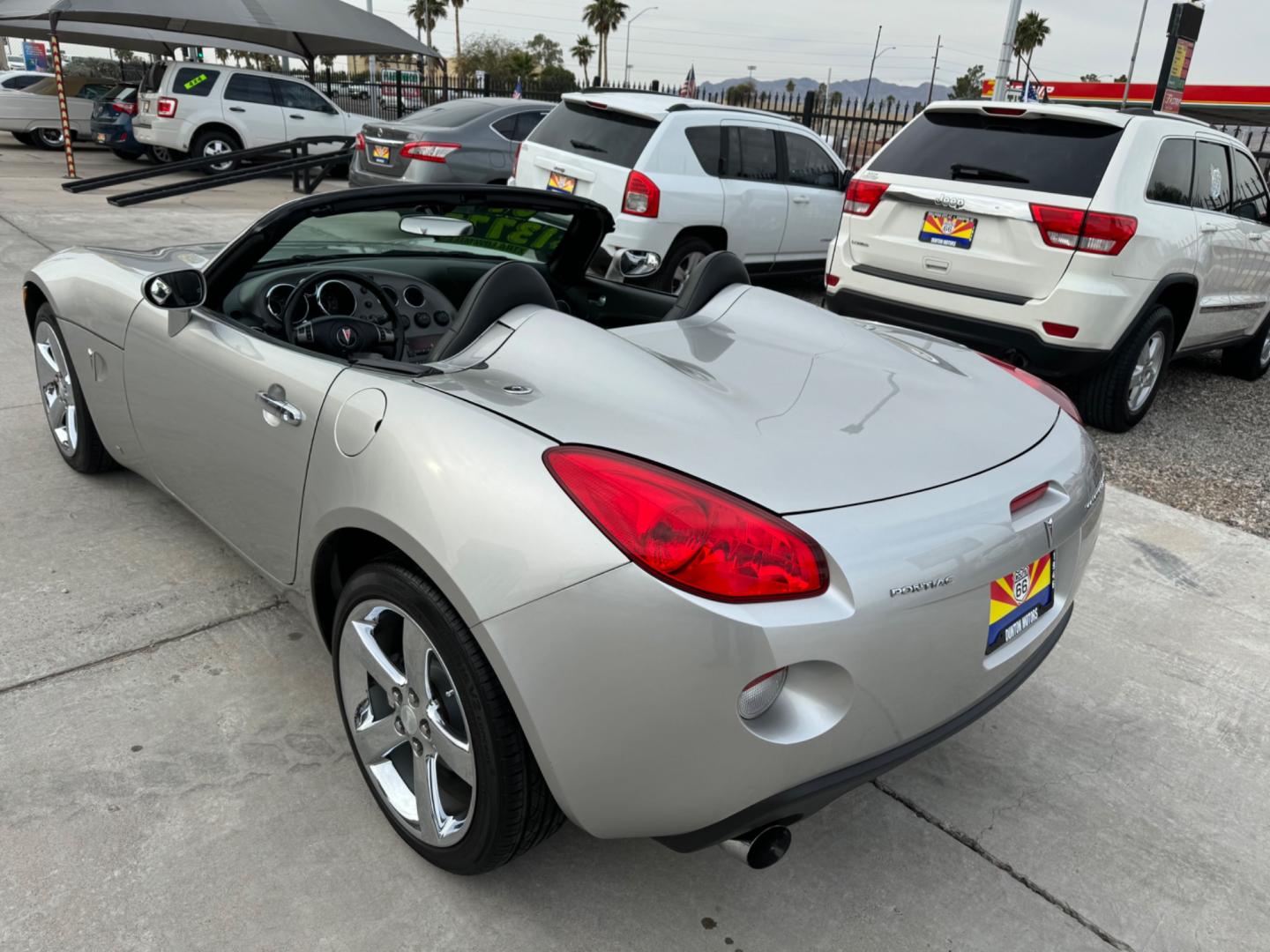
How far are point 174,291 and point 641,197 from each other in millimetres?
4885

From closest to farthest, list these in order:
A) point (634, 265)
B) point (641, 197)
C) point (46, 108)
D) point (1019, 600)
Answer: point (1019, 600), point (634, 265), point (641, 197), point (46, 108)

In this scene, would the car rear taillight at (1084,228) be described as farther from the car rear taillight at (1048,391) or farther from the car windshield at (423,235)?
the car windshield at (423,235)

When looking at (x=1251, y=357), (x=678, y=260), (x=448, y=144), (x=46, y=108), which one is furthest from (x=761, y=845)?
(x=46, y=108)

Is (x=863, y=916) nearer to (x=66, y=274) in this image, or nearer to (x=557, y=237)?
(x=557, y=237)

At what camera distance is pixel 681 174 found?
716cm

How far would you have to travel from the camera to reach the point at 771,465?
175cm

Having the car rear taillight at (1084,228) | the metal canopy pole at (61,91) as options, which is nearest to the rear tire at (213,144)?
the metal canopy pole at (61,91)

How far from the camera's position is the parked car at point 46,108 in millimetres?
17328

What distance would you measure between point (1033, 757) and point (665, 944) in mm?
1234

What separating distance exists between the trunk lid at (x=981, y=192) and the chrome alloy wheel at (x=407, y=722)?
4.12m

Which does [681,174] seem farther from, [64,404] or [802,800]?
[802,800]

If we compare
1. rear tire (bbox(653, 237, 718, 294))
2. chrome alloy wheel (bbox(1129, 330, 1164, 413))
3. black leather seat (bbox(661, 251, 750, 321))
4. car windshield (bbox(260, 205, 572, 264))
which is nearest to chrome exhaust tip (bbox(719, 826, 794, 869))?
black leather seat (bbox(661, 251, 750, 321))

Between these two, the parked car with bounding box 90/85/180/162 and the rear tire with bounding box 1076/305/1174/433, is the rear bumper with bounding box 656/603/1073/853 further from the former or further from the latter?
the parked car with bounding box 90/85/180/162

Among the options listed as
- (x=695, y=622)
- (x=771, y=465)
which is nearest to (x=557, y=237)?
(x=771, y=465)
